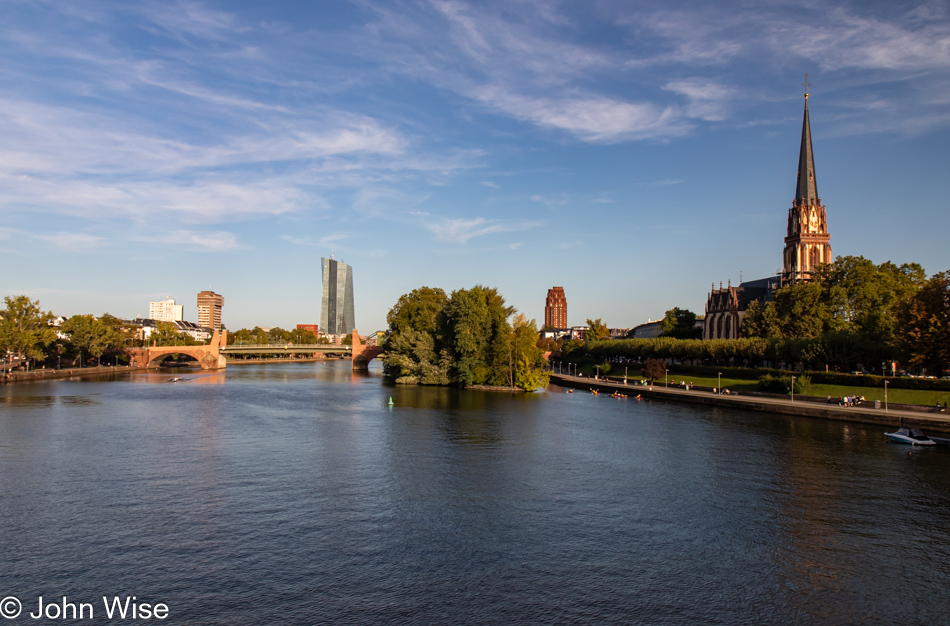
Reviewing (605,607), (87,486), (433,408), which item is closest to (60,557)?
(87,486)

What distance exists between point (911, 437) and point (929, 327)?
15.8 m

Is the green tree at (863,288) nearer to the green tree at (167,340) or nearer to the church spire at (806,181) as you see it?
the church spire at (806,181)

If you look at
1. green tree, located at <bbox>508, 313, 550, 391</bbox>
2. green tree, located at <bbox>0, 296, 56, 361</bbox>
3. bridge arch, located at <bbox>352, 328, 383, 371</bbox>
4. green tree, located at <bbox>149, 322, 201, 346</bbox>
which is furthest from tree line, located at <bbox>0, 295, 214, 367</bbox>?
green tree, located at <bbox>508, 313, 550, 391</bbox>

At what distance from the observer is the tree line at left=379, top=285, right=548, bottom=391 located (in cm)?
7669

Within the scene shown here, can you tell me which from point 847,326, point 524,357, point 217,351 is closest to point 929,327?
point 847,326

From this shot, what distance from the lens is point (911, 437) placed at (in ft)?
129

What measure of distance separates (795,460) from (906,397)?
81.1ft

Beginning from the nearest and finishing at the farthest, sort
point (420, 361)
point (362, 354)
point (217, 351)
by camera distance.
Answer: point (420, 361) < point (217, 351) < point (362, 354)

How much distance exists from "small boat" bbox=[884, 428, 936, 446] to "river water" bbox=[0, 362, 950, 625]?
1.14 metres

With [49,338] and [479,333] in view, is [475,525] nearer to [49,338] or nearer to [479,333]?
[479,333]

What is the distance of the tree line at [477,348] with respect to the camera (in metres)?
76.7

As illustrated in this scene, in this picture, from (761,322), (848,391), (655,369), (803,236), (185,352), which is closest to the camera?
(848,391)

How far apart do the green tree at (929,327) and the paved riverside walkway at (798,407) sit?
5846 millimetres

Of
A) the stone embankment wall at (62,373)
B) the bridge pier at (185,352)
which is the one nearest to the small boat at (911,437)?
the stone embankment wall at (62,373)
